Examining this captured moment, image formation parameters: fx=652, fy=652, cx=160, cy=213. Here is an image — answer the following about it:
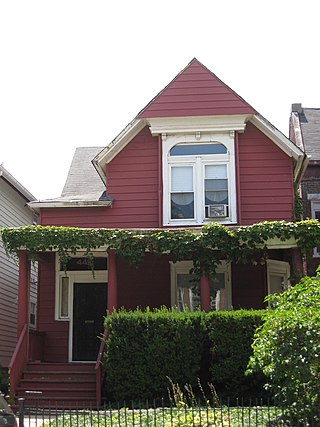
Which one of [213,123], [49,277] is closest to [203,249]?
[213,123]

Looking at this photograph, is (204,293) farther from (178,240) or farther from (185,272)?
(185,272)

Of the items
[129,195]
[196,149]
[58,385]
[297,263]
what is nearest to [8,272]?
[129,195]

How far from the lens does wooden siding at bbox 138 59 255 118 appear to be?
16703 millimetres

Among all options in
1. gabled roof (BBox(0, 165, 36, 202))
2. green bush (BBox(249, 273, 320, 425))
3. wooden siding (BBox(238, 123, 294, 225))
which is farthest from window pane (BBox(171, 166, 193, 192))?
green bush (BBox(249, 273, 320, 425))

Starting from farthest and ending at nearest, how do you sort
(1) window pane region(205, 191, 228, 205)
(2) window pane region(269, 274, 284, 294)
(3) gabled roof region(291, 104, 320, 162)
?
(3) gabled roof region(291, 104, 320, 162), (2) window pane region(269, 274, 284, 294), (1) window pane region(205, 191, 228, 205)

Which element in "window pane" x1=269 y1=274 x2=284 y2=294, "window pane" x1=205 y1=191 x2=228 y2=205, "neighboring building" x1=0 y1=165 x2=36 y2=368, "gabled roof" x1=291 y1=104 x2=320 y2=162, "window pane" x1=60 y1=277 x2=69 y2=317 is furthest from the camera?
"gabled roof" x1=291 y1=104 x2=320 y2=162

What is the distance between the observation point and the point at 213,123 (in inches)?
659

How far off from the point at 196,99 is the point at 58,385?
25.8 ft

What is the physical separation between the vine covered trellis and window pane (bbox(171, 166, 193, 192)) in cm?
212

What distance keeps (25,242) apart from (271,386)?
23.1 feet

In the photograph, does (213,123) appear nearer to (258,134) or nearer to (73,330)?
(258,134)

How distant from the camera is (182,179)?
16.8 metres

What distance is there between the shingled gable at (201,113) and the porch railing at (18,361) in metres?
5.00

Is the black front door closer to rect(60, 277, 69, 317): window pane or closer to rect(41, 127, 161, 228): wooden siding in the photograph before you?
rect(60, 277, 69, 317): window pane
